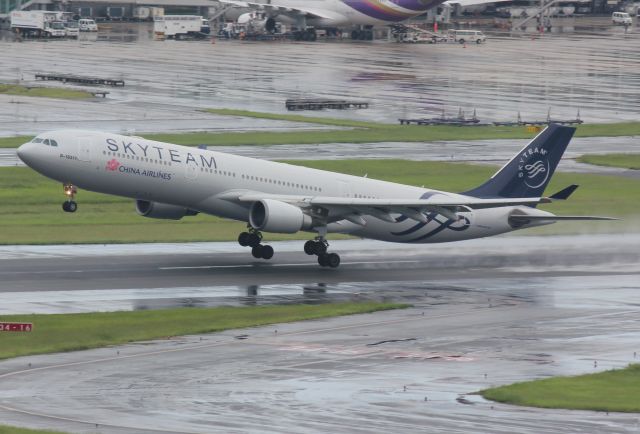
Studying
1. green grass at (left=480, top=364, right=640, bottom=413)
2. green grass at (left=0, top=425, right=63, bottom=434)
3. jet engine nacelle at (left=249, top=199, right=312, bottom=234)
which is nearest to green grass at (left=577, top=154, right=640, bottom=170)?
jet engine nacelle at (left=249, top=199, right=312, bottom=234)

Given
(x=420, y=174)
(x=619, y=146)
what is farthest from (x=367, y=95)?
(x=420, y=174)

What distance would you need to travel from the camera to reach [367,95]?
131 m

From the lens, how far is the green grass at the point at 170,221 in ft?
224

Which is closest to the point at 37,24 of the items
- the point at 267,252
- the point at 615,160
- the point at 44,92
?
the point at 44,92

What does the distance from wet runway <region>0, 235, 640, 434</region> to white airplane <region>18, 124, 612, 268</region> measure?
1.74 m

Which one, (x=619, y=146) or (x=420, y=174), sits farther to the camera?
(x=619, y=146)

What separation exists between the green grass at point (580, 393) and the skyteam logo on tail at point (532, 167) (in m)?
24.4

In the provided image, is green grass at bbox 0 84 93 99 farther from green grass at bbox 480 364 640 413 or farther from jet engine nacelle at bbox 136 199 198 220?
green grass at bbox 480 364 640 413

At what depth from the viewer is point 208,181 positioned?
60.3 meters

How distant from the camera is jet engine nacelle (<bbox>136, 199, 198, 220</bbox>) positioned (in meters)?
61.6

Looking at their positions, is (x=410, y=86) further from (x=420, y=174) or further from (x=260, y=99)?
(x=420, y=174)

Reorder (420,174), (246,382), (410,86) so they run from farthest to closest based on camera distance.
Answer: (410,86) < (420,174) < (246,382)

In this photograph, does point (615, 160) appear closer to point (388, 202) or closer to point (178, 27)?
point (388, 202)

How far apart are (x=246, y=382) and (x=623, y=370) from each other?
11.2m
